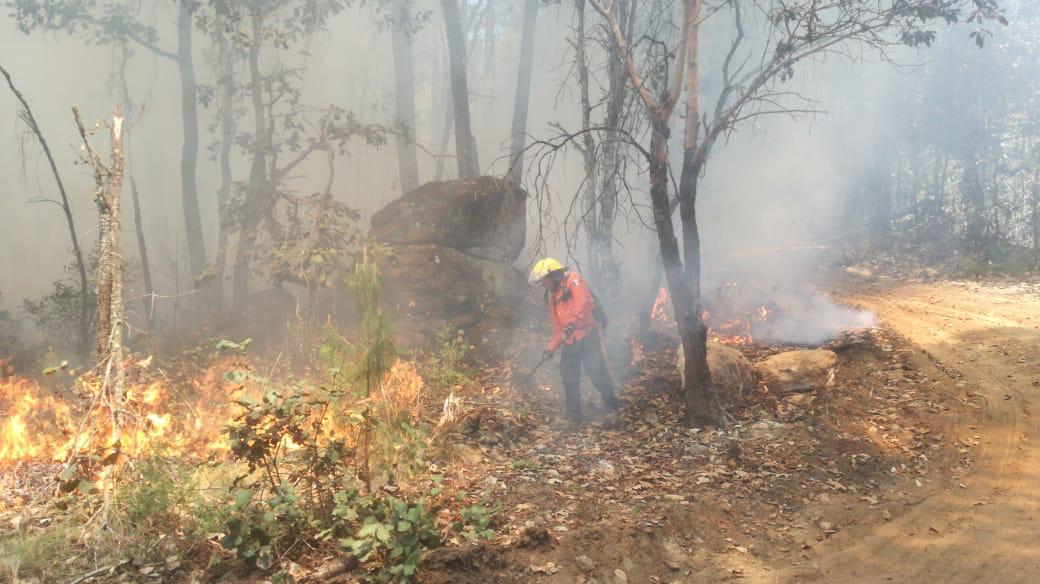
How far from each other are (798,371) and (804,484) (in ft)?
9.14

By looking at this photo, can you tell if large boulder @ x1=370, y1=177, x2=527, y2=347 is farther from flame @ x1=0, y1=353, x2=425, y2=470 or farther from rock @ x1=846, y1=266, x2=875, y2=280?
rock @ x1=846, y1=266, x2=875, y2=280

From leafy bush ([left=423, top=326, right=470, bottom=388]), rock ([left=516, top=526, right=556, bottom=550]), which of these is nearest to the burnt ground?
rock ([left=516, top=526, right=556, bottom=550])

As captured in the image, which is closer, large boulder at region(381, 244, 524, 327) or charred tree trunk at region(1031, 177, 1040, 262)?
large boulder at region(381, 244, 524, 327)

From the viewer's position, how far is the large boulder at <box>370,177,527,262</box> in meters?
13.0

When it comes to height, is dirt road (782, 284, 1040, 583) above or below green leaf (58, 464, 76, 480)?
below

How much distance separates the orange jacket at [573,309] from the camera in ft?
26.5

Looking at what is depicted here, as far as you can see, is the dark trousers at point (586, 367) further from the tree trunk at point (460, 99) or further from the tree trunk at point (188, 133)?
the tree trunk at point (188, 133)

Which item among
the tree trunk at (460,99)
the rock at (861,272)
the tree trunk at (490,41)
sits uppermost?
the tree trunk at (490,41)

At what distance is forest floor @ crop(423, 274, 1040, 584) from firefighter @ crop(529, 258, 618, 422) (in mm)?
485

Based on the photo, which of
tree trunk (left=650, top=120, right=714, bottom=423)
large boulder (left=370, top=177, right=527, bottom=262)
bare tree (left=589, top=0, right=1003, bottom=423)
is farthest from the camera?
large boulder (left=370, top=177, right=527, bottom=262)

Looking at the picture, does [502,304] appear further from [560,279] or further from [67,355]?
[67,355]

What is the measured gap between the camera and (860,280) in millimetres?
16094

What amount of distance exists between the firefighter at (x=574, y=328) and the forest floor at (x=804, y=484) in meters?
0.48

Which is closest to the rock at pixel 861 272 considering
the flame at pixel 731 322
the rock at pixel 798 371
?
the flame at pixel 731 322
